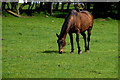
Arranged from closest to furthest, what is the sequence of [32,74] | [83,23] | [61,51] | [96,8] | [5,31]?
[32,74], [61,51], [83,23], [5,31], [96,8]

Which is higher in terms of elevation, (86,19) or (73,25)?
(86,19)

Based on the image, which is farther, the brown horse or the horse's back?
the horse's back

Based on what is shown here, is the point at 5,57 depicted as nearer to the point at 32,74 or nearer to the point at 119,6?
the point at 32,74

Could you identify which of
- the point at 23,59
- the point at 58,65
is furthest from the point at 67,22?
the point at 58,65

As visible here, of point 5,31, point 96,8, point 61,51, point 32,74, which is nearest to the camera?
point 32,74

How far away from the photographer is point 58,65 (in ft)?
48.9

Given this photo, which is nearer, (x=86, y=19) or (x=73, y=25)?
(x=73, y=25)

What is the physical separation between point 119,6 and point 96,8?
168 inches

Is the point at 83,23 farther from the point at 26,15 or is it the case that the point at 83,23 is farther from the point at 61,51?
the point at 26,15

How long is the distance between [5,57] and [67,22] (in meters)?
3.31

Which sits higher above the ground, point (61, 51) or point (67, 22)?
point (67, 22)

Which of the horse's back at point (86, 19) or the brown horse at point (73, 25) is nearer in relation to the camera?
the brown horse at point (73, 25)

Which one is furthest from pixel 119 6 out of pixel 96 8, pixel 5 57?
pixel 5 57

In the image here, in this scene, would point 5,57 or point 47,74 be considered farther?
point 5,57
